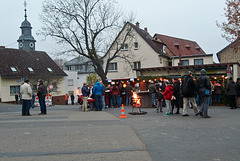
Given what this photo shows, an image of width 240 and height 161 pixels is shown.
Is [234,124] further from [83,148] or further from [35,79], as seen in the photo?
[35,79]

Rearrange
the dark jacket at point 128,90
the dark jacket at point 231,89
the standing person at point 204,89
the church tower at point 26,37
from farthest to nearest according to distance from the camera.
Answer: the church tower at point 26,37 < the dark jacket at point 128,90 < the dark jacket at point 231,89 < the standing person at point 204,89

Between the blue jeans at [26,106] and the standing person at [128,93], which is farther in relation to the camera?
the standing person at [128,93]

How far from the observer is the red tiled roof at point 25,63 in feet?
148

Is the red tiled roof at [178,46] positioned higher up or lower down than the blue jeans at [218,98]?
higher up

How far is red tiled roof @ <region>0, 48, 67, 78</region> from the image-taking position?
45216 mm

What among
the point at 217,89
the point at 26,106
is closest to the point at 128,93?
the point at 217,89

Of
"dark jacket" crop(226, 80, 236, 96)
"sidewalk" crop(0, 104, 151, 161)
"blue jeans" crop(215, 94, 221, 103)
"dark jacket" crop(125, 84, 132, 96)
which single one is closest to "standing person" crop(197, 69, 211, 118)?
"sidewalk" crop(0, 104, 151, 161)

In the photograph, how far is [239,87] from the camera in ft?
57.5

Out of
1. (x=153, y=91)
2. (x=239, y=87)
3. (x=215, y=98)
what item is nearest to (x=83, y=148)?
(x=153, y=91)

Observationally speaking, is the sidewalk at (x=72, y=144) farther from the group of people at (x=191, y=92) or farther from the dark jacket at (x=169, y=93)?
the dark jacket at (x=169, y=93)

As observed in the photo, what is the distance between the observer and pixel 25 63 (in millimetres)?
49625

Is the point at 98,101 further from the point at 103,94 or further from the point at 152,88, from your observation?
the point at 152,88

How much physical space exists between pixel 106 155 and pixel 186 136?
2.97m

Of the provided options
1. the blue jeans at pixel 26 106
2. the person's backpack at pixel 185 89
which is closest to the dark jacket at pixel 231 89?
the person's backpack at pixel 185 89
